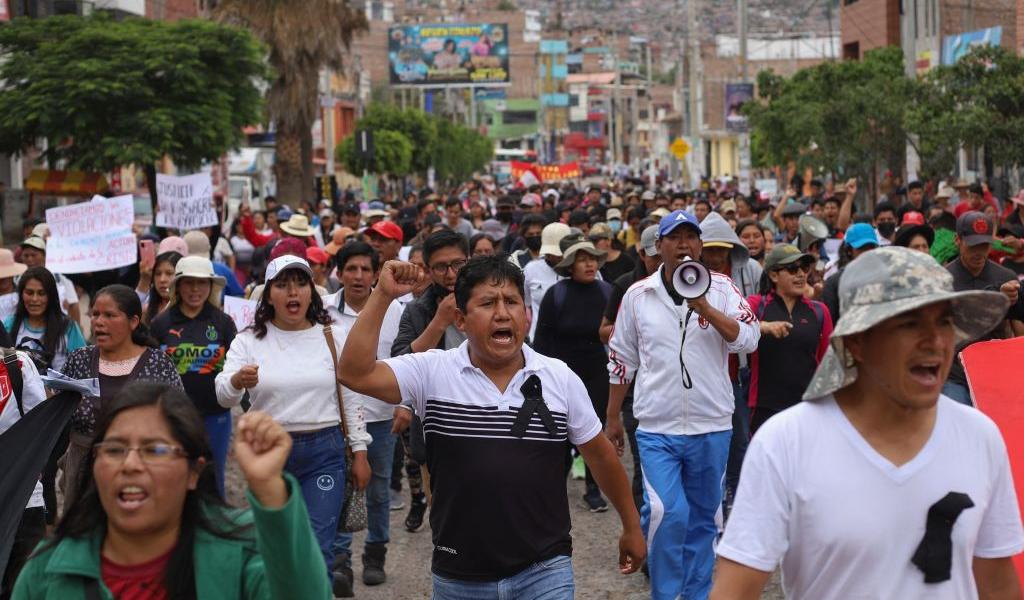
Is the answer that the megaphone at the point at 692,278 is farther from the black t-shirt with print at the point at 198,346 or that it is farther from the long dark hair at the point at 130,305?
the black t-shirt with print at the point at 198,346

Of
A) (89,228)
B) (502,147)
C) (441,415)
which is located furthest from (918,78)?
(502,147)

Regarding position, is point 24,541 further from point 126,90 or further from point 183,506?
point 126,90

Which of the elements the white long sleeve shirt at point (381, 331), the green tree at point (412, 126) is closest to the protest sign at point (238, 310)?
the white long sleeve shirt at point (381, 331)

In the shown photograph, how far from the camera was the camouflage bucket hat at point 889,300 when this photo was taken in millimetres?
3223

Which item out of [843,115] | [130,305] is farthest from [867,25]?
[130,305]

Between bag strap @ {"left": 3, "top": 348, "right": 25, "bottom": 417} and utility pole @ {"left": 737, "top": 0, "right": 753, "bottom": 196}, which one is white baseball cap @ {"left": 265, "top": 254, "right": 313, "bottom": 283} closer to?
bag strap @ {"left": 3, "top": 348, "right": 25, "bottom": 417}

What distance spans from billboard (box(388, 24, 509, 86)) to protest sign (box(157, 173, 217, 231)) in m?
80.3

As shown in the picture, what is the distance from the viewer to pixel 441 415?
500cm

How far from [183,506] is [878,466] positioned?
4.91 feet

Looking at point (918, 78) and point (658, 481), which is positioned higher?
point (918, 78)

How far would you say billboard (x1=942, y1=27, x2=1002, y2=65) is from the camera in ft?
100

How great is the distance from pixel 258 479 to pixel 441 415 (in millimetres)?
2170

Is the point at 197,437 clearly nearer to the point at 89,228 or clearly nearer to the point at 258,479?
the point at 258,479

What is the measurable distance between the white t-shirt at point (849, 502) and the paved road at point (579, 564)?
192 inches
